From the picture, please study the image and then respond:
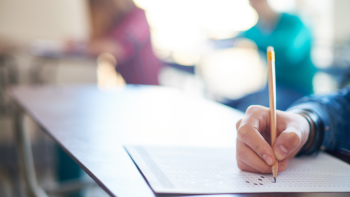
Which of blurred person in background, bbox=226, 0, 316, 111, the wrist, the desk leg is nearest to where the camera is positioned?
the wrist

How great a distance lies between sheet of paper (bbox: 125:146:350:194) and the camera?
359 mm

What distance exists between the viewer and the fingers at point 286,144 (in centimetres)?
40

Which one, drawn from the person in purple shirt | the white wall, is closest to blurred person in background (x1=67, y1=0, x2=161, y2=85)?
the white wall

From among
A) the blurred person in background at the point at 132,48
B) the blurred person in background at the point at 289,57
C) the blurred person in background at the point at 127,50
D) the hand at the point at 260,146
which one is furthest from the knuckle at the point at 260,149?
the blurred person in background at the point at 132,48

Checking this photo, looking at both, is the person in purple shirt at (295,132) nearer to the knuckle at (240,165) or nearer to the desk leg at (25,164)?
the knuckle at (240,165)

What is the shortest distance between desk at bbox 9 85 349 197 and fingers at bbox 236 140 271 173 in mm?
60

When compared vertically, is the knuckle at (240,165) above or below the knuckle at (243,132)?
below

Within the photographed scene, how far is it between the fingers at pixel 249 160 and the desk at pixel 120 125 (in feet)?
0.20

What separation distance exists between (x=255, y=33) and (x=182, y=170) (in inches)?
54.0

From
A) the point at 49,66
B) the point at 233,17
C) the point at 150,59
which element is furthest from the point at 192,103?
the point at 233,17

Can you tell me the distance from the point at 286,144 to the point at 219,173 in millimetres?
105

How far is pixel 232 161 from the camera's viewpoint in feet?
1.55

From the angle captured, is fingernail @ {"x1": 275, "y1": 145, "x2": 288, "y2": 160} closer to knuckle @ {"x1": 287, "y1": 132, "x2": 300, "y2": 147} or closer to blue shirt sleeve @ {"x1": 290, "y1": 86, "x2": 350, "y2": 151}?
knuckle @ {"x1": 287, "y1": 132, "x2": 300, "y2": 147}

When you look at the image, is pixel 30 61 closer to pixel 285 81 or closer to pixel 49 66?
pixel 49 66
